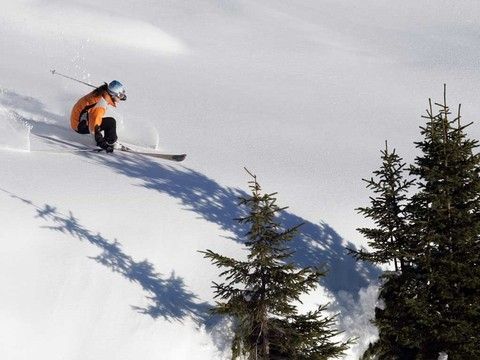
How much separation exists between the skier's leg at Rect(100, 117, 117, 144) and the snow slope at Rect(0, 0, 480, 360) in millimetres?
651

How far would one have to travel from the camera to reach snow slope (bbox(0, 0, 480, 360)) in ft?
32.4

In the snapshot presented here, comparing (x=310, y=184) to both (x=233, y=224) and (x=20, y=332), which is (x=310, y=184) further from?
(x=20, y=332)

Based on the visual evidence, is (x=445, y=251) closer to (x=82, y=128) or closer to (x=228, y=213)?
(x=228, y=213)

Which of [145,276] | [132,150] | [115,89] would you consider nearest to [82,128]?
[132,150]

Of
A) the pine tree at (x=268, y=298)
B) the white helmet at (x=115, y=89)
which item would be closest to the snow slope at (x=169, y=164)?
the pine tree at (x=268, y=298)

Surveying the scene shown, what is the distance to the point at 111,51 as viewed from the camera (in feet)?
92.7

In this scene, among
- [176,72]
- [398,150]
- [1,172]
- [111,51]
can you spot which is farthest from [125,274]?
[111,51]

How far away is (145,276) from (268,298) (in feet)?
10.1

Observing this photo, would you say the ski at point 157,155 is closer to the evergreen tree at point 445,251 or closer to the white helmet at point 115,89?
the white helmet at point 115,89

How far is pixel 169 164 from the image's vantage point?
14844 mm

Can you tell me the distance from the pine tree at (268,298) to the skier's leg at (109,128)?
238 inches

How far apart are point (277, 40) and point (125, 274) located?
29.6 metres

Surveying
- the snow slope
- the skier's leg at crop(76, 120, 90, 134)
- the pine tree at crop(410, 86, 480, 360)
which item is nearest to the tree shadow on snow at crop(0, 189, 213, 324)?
the snow slope

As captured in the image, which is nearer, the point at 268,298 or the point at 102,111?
the point at 268,298
